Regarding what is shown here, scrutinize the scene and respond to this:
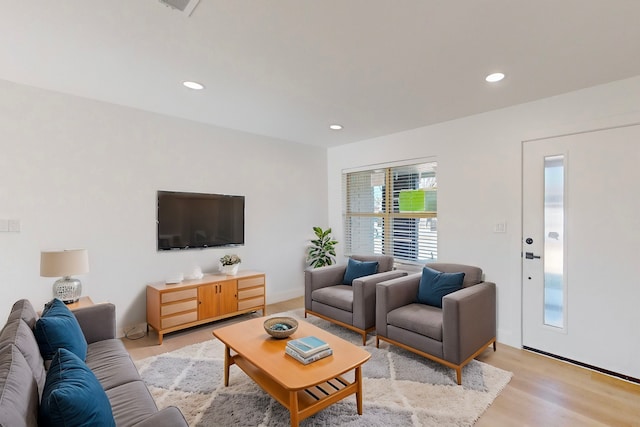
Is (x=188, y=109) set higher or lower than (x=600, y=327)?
higher

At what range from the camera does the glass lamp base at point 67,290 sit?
2.62 meters

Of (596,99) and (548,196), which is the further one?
(548,196)

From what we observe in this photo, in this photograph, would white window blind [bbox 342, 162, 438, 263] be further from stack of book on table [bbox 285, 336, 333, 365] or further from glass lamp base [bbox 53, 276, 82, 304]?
glass lamp base [bbox 53, 276, 82, 304]

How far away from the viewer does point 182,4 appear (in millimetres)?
1642

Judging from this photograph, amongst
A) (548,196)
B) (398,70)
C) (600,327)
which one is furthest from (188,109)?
(600,327)

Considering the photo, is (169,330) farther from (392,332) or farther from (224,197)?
(392,332)

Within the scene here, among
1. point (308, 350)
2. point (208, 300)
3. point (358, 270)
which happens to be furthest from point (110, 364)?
point (358, 270)

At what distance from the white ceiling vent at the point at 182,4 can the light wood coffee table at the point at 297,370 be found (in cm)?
210

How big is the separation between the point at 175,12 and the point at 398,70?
156 centimetres

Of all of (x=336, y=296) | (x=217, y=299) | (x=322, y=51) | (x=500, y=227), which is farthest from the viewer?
(x=217, y=299)

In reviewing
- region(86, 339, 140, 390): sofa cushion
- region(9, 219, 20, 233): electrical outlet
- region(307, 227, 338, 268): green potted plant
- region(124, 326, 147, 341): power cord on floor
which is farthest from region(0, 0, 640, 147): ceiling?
region(124, 326, 147, 341): power cord on floor

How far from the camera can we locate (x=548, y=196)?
2.91 m

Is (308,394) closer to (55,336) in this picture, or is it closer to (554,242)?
(55,336)

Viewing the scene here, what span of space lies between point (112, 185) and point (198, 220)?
3.16 ft
